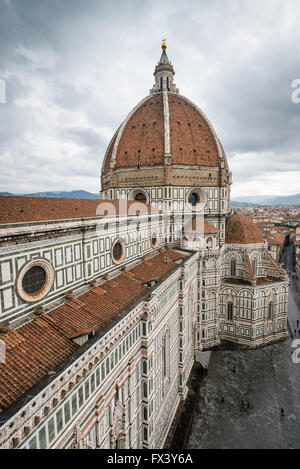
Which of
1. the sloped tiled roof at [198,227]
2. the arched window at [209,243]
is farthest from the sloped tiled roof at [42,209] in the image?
the arched window at [209,243]

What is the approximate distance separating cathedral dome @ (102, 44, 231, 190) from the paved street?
1814cm

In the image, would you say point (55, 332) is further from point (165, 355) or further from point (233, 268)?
point (233, 268)

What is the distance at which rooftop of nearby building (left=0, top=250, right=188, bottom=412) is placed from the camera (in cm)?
693

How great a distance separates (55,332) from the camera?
9102 millimetres

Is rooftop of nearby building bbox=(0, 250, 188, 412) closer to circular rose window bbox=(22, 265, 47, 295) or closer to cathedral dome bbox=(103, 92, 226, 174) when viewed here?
circular rose window bbox=(22, 265, 47, 295)

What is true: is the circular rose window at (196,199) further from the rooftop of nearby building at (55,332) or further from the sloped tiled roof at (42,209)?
the rooftop of nearby building at (55,332)

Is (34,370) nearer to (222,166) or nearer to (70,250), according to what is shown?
(70,250)

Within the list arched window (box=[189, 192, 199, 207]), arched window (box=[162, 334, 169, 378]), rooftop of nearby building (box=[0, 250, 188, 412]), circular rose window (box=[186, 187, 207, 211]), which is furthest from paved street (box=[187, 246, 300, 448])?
arched window (box=[189, 192, 199, 207])

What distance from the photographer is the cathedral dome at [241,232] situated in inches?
1075

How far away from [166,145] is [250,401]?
23.8m

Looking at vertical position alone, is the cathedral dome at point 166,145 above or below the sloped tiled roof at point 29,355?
above

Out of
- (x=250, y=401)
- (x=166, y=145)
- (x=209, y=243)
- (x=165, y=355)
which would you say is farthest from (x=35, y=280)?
(x=166, y=145)

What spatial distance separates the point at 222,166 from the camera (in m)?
27.7

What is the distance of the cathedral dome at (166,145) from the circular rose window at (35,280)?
17.4 metres
